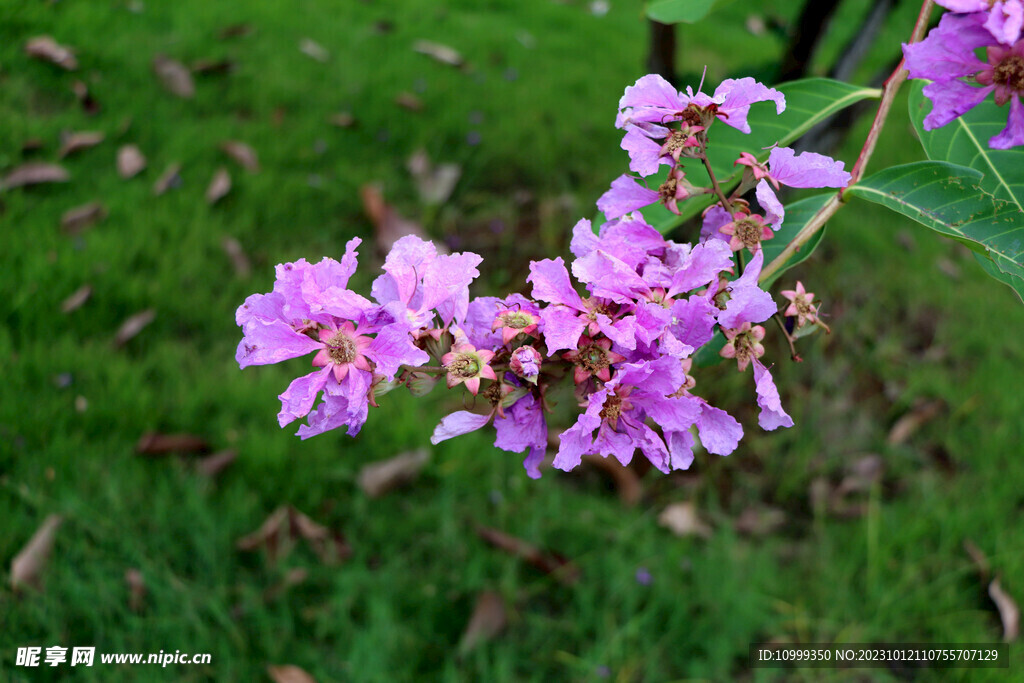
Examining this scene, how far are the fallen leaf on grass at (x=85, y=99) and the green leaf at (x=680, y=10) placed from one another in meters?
3.06

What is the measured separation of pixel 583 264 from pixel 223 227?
267cm

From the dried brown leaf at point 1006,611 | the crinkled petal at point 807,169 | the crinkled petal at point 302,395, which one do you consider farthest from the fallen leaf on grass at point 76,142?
the dried brown leaf at point 1006,611

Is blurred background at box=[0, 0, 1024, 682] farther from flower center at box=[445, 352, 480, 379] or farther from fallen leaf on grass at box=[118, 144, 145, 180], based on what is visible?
flower center at box=[445, 352, 480, 379]

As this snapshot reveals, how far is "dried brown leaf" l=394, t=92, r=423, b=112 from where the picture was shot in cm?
363

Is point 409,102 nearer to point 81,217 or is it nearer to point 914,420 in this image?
point 81,217

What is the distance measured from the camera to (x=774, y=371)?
2922 mm

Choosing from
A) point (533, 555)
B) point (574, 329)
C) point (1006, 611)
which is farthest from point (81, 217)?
point (1006, 611)

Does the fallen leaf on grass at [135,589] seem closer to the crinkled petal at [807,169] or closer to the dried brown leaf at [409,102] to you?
the crinkled petal at [807,169]

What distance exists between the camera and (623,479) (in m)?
2.63

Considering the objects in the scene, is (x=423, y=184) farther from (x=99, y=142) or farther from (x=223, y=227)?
(x=99, y=142)

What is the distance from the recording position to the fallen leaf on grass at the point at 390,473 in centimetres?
243

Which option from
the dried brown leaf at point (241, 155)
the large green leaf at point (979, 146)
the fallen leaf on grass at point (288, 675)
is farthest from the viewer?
the dried brown leaf at point (241, 155)

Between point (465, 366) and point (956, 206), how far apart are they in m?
0.68

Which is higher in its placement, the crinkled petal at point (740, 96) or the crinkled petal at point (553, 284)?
the crinkled petal at point (740, 96)
